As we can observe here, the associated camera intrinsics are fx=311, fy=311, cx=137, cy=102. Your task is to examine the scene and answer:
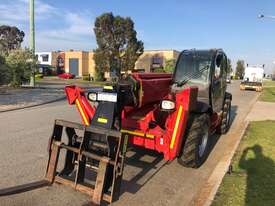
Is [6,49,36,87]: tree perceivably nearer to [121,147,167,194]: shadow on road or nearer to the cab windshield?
the cab windshield

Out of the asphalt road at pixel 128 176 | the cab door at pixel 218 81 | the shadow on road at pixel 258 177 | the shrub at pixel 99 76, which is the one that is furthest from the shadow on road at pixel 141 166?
the shrub at pixel 99 76

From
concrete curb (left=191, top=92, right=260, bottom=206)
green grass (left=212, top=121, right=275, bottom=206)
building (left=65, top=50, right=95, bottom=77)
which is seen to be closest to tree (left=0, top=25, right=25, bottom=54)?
building (left=65, top=50, right=95, bottom=77)

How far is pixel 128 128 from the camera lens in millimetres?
5754

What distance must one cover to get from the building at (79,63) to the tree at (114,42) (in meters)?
33.1

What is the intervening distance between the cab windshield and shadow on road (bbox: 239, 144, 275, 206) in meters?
1.99

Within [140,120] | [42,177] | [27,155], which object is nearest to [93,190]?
[42,177]

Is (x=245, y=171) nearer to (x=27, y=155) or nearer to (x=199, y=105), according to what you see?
(x=199, y=105)

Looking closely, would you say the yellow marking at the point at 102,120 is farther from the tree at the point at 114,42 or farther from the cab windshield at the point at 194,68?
the tree at the point at 114,42

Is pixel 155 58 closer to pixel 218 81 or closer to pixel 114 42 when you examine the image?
pixel 114 42

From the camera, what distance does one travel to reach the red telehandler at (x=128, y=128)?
428cm

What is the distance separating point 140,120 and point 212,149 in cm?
264

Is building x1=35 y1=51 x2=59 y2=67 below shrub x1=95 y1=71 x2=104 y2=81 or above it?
above

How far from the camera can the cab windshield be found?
732 cm

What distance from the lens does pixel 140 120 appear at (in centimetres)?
574
